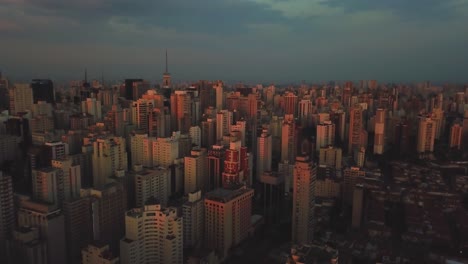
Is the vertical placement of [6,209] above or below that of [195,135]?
below

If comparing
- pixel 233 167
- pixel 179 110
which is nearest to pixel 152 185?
pixel 233 167

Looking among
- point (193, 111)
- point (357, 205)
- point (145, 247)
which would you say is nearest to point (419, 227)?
point (357, 205)

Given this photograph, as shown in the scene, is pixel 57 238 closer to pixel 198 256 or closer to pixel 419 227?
pixel 198 256

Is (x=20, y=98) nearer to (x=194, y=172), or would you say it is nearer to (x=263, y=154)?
(x=194, y=172)

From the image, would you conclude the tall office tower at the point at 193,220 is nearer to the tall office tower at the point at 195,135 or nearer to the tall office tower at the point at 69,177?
the tall office tower at the point at 69,177

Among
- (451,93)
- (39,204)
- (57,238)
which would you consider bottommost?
(57,238)

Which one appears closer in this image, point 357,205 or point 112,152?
point 357,205

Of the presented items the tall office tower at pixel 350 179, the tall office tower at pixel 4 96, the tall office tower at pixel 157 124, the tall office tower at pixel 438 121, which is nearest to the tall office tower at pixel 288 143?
the tall office tower at pixel 350 179
